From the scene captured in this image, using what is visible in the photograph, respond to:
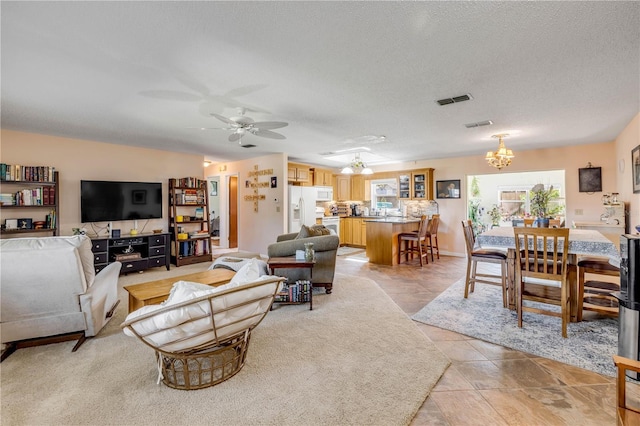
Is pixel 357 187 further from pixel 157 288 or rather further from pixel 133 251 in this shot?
pixel 157 288

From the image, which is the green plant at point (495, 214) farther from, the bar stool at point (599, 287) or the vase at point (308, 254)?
the vase at point (308, 254)

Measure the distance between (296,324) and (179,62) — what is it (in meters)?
2.66

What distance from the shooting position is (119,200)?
5.17 m

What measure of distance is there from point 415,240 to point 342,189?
10.8 feet

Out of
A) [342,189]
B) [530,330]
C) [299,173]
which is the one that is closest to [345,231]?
[342,189]

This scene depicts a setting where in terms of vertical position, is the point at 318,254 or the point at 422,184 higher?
the point at 422,184

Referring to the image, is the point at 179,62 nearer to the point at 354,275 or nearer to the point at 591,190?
the point at 354,275

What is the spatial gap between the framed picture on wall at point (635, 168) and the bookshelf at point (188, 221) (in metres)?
7.14

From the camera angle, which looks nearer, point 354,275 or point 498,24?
point 498,24

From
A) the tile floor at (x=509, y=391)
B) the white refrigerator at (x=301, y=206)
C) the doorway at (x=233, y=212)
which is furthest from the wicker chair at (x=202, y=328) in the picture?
the doorway at (x=233, y=212)

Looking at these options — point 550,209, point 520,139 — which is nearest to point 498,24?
point 520,139

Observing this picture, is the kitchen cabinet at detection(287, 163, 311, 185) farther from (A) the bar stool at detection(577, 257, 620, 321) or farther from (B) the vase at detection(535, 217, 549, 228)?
(A) the bar stool at detection(577, 257, 620, 321)

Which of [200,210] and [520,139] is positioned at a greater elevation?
[520,139]

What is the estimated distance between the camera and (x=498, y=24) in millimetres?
1804
